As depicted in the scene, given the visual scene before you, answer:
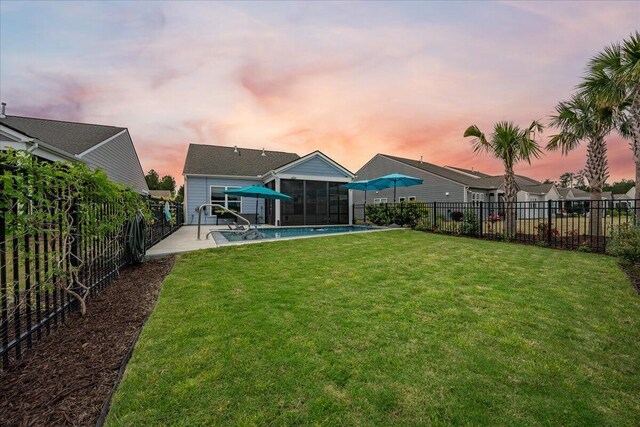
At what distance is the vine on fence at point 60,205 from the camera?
7.73 feet

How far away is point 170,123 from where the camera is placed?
54.6ft

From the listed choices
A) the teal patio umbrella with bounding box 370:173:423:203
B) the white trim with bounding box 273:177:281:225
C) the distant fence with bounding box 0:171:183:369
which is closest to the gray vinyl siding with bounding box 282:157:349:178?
the white trim with bounding box 273:177:281:225

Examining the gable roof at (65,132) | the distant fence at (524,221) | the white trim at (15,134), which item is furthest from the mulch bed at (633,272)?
the gable roof at (65,132)

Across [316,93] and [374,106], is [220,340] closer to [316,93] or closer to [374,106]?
[316,93]

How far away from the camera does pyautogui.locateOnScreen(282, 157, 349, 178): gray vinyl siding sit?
675 inches

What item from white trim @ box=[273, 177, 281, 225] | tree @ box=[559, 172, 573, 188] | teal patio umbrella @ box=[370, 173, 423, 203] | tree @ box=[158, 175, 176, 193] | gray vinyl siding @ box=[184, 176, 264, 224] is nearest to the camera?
teal patio umbrella @ box=[370, 173, 423, 203]

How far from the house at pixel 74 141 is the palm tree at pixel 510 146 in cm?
1522

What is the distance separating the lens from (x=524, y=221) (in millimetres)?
11430

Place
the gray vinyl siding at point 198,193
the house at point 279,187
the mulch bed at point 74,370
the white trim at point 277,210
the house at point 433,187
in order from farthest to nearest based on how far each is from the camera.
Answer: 1. the house at point 433,187
2. the gray vinyl siding at point 198,193
3. the house at point 279,187
4. the white trim at point 277,210
5. the mulch bed at point 74,370

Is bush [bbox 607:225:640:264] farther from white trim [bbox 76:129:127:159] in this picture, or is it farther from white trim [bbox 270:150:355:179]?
white trim [bbox 76:129:127:159]

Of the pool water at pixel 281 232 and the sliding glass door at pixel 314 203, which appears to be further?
the sliding glass door at pixel 314 203

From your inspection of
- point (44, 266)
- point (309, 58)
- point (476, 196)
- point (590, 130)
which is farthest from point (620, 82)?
point (476, 196)

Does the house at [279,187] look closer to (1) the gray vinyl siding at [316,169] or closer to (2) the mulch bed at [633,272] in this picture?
(1) the gray vinyl siding at [316,169]

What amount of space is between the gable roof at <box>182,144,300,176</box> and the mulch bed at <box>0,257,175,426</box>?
15591 millimetres
